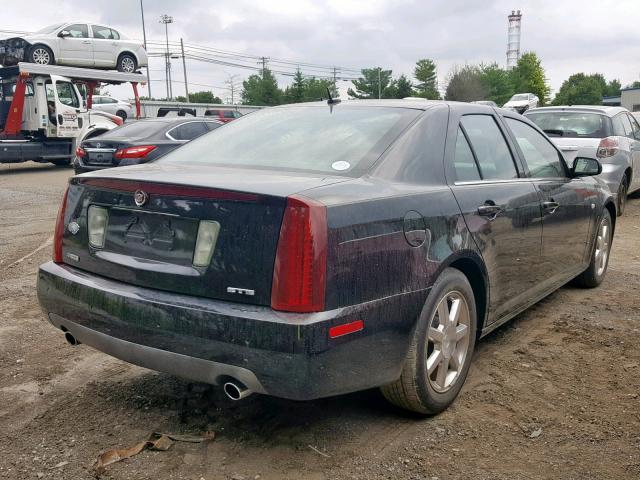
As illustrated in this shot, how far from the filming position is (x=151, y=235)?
2.84 m

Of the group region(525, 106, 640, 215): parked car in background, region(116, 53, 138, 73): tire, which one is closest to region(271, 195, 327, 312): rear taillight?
region(525, 106, 640, 215): parked car in background

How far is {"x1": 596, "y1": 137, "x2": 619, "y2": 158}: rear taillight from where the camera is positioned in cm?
887

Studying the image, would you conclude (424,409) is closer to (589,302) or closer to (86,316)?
(86,316)

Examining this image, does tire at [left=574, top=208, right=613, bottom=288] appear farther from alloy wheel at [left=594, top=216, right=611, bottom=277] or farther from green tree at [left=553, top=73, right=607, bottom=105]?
green tree at [left=553, top=73, right=607, bottom=105]

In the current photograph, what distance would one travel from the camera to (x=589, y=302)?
5223 millimetres

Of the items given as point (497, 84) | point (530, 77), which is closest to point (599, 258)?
point (497, 84)

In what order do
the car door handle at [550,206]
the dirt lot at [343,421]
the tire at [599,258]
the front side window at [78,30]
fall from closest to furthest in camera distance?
1. the dirt lot at [343,421]
2. the car door handle at [550,206]
3. the tire at [599,258]
4. the front side window at [78,30]

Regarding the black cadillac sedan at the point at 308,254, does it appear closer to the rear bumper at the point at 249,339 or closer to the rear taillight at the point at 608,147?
the rear bumper at the point at 249,339

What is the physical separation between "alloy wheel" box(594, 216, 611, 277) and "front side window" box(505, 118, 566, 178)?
1008 mm

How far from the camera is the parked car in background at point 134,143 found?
35.9ft

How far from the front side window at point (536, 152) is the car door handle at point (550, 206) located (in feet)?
0.66

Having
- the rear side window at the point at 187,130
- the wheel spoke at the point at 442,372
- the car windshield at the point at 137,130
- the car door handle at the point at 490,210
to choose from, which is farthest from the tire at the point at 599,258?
the car windshield at the point at 137,130

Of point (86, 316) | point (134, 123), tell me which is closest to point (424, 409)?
point (86, 316)

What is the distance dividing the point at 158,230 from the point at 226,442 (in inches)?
39.2
